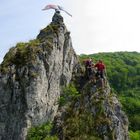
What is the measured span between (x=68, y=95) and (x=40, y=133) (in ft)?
25.5

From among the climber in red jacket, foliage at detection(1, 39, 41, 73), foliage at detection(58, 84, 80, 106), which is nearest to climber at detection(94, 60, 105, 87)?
the climber in red jacket

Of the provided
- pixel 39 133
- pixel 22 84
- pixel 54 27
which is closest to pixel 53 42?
pixel 54 27

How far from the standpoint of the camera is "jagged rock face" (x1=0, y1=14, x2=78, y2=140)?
2212 inches

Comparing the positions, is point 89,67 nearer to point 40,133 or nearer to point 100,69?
point 100,69

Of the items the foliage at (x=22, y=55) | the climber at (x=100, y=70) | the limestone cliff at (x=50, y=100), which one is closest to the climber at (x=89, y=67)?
the limestone cliff at (x=50, y=100)

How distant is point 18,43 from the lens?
63562mm

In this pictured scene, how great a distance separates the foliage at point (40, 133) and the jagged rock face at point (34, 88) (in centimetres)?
72

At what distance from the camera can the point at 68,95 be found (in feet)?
201

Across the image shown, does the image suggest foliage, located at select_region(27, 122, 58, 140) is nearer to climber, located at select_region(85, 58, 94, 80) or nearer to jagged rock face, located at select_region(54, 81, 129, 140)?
jagged rock face, located at select_region(54, 81, 129, 140)

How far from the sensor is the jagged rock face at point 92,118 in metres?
54.8

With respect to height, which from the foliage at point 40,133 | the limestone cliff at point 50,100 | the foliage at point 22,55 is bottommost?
the foliage at point 40,133

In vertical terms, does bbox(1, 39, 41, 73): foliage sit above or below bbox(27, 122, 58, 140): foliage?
above

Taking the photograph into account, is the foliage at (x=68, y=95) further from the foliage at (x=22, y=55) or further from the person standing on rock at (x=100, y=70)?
the foliage at (x=22, y=55)

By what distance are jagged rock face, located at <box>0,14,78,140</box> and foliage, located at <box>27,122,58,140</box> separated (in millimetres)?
724
